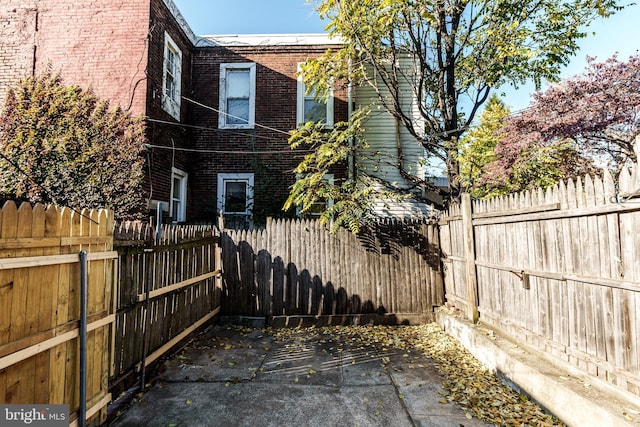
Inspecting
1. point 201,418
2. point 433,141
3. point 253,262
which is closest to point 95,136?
point 253,262

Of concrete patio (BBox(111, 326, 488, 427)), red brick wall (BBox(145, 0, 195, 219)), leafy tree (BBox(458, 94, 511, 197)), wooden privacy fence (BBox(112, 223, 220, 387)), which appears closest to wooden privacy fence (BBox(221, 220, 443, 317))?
wooden privacy fence (BBox(112, 223, 220, 387))

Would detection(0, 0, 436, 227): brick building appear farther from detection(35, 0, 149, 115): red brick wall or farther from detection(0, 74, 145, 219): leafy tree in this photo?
detection(0, 74, 145, 219): leafy tree

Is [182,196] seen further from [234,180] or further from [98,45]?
[98,45]

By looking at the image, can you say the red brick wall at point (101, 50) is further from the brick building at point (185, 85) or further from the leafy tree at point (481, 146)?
the leafy tree at point (481, 146)

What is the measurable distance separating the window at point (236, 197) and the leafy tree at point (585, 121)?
22.7 ft

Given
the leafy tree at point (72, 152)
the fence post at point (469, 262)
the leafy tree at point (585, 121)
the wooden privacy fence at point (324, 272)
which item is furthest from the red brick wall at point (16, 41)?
the leafy tree at point (585, 121)

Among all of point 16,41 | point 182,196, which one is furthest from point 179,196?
point 16,41

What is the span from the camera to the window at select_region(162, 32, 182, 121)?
8266mm

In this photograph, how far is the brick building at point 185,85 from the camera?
24.7ft

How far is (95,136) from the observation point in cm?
723

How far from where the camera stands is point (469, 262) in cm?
531

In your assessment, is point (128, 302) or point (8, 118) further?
point (8, 118)

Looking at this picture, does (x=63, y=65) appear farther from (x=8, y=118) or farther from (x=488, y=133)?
(x=488, y=133)

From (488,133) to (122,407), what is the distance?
16930 mm
